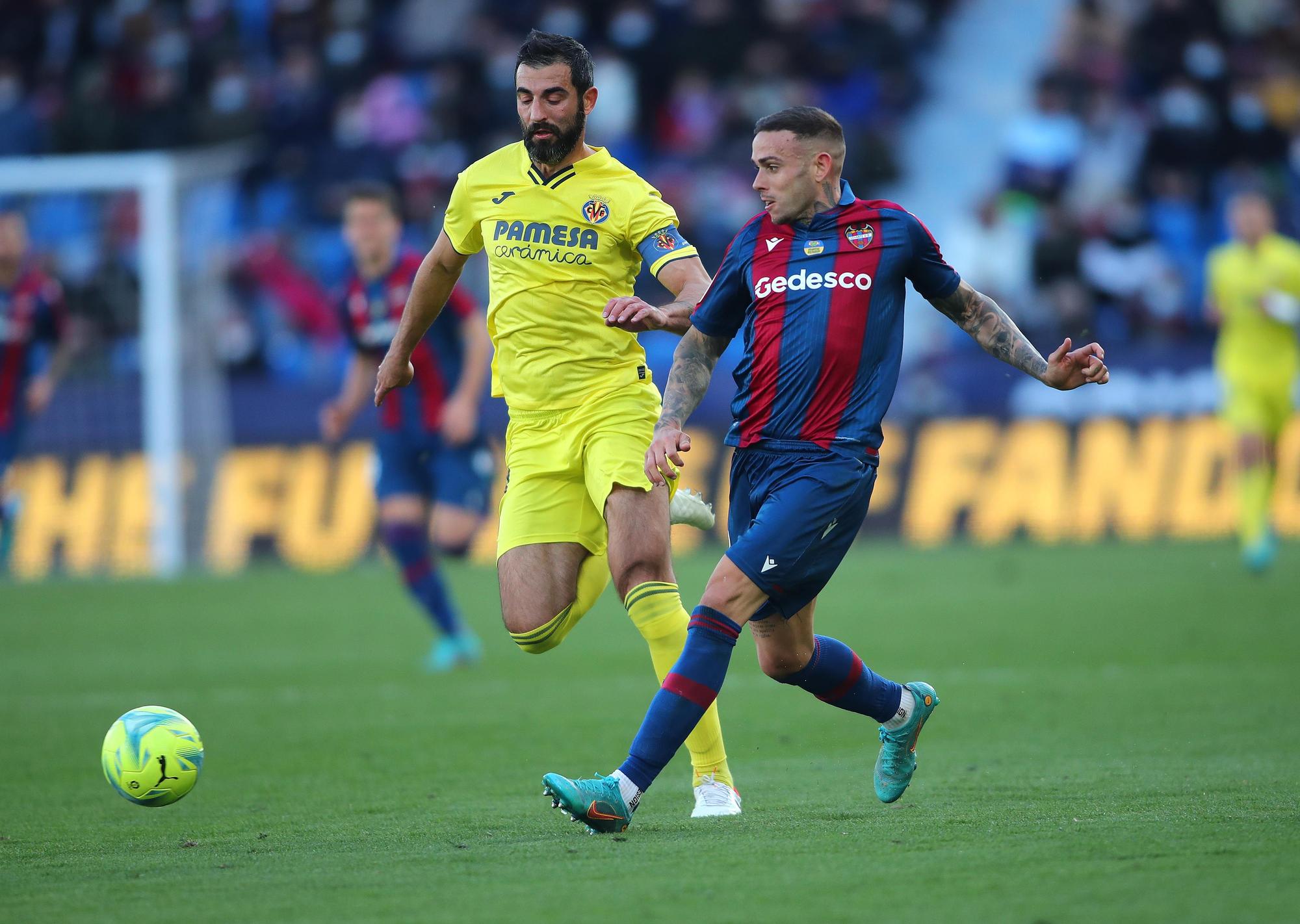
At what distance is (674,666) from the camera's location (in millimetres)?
5457

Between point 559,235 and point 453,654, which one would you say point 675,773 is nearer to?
point 559,235

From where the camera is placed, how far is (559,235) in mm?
6145

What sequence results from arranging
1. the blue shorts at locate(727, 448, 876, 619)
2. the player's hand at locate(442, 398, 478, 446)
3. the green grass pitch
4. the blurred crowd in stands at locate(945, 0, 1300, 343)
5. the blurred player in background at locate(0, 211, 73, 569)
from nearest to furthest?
1. the green grass pitch
2. the blue shorts at locate(727, 448, 876, 619)
3. the player's hand at locate(442, 398, 478, 446)
4. the blurred player in background at locate(0, 211, 73, 569)
5. the blurred crowd in stands at locate(945, 0, 1300, 343)

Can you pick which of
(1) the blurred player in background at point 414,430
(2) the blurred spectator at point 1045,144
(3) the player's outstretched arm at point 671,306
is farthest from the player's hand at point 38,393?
(2) the blurred spectator at point 1045,144

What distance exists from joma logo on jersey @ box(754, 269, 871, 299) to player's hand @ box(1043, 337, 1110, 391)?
64 centimetres

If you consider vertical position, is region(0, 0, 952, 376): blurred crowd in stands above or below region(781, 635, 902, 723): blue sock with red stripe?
above

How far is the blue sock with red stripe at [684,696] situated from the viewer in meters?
5.34

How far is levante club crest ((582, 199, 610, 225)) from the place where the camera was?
6.11 meters

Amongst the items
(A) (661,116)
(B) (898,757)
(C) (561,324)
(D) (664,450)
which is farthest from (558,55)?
(A) (661,116)

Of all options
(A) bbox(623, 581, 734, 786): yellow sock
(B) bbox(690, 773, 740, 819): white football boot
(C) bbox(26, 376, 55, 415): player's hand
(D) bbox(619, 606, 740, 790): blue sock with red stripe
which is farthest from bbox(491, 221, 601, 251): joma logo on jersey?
(C) bbox(26, 376, 55, 415): player's hand

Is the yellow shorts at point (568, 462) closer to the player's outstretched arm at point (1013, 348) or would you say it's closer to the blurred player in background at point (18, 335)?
the player's outstretched arm at point (1013, 348)

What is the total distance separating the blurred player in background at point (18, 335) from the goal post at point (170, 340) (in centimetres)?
269

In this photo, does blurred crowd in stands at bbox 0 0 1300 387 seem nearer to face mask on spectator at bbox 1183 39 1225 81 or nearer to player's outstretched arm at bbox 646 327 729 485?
face mask on spectator at bbox 1183 39 1225 81

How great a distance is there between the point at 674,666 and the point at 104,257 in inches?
559
